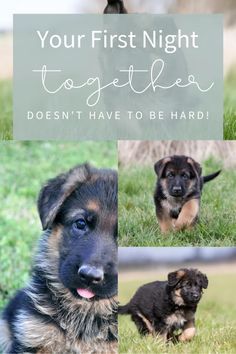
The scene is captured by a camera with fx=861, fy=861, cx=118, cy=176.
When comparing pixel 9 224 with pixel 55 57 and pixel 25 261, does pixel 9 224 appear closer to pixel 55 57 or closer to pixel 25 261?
pixel 25 261

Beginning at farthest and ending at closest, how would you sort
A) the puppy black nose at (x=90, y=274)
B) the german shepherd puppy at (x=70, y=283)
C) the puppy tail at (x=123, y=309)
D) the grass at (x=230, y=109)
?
the grass at (x=230, y=109), the puppy tail at (x=123, y=309), the german shepherd puppy at (x=70, y=283), the puppy black nose at (x=90, y=274)

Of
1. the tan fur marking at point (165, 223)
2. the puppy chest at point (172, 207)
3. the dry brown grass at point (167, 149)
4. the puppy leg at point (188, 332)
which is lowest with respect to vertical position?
the puppy leg at point (188, 332)

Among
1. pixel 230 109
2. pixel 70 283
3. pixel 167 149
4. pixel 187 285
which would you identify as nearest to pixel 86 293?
pixel 70 283

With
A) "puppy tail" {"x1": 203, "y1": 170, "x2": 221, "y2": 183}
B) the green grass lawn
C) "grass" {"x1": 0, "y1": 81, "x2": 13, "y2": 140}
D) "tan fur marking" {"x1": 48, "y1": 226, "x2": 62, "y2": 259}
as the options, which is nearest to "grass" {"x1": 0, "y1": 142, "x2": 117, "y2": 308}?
"grass" {"x1": 0, "y1": 81, "x2": 13, "y2": 140}

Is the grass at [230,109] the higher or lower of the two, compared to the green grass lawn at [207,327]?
higher

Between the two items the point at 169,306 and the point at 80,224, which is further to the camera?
the point at 169,306

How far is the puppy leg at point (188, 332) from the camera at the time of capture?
6809 mm

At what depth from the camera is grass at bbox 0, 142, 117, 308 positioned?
6.91 metres

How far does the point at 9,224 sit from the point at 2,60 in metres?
1.33

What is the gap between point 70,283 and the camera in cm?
668

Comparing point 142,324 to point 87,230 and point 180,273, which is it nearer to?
point 180,273

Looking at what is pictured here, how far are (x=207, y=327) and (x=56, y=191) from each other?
5.29 ft

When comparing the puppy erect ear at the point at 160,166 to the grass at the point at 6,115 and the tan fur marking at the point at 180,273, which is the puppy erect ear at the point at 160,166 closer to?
the tan fur marking at the point at 180,273

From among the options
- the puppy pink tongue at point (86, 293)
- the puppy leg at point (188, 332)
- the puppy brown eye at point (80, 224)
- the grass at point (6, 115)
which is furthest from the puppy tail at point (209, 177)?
the grass at point (6, 115)
